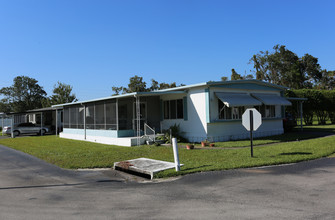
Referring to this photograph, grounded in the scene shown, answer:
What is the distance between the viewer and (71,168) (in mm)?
8555

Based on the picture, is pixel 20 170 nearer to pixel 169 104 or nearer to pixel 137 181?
pixel 137 181

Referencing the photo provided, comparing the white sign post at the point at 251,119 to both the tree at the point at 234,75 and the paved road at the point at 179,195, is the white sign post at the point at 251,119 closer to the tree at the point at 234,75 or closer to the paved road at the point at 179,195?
the paved road at the point at 179,195

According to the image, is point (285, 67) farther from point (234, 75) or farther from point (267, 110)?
point (267, 110)

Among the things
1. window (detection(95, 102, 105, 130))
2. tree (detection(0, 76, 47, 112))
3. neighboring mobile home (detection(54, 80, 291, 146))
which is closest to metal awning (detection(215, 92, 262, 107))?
neighboring mobile home (detection(54, 80, 291, 146))

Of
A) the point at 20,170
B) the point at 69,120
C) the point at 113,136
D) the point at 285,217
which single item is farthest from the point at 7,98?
Answer: the point at 285,217

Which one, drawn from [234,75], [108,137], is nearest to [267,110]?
[108,137]

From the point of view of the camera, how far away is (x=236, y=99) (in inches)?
568

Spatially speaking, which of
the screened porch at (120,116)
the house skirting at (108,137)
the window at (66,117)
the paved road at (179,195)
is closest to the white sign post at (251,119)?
the paved road at (179,195)

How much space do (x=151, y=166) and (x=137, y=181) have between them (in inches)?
46.5

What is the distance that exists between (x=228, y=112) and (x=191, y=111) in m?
2.17

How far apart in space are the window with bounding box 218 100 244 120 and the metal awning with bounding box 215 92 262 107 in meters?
0.55

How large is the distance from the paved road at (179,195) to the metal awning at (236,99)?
6.32m

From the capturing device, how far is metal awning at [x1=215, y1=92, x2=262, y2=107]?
13708 millimetres

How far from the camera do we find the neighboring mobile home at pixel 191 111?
14.1 meters
